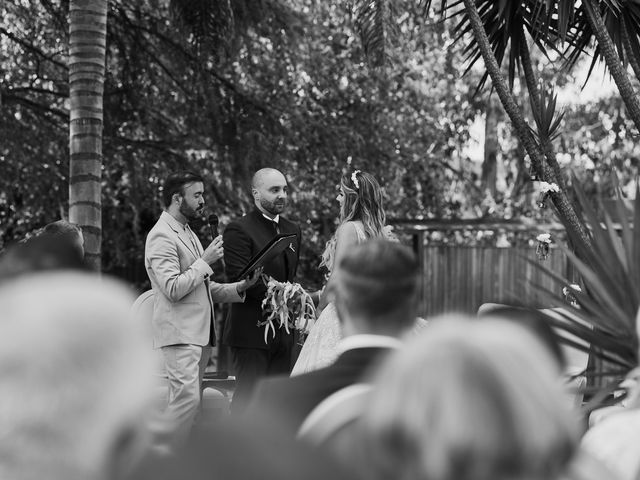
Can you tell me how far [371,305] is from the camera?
119 inches

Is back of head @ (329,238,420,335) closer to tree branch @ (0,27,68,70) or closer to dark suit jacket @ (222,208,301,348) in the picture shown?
dark suit jacket @ (222,208,301,348)

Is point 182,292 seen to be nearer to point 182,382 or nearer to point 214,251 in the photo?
point 214,251

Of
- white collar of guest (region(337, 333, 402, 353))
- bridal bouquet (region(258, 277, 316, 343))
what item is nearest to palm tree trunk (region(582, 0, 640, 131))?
bridal bouquet (region(258, 277, 316, 343))

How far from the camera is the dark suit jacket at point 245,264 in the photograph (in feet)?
25.2

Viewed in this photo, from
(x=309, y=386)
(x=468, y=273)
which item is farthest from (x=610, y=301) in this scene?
(x=468, y=273)

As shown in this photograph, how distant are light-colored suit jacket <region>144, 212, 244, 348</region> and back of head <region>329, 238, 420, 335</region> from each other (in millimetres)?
4177

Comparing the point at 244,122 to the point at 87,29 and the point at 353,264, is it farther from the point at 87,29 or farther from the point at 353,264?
the point at 353,264

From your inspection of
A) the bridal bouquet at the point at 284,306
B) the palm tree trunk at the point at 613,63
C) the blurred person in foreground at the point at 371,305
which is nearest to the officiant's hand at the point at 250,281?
the bridal bouquet at the point at 284,306

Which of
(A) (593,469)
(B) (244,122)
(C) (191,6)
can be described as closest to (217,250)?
(A) (593,469)

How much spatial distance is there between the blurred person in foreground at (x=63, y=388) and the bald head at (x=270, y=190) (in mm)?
6114

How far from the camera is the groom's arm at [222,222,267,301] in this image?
306 inches

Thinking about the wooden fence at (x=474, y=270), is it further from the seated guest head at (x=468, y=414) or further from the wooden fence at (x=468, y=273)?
the seated guest head at (x=468, y=414)

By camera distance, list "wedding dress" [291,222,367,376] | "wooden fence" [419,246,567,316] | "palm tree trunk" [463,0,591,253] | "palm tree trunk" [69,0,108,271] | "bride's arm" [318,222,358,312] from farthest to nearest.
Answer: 1. "wooden fence" [419,246,567,316]
2. "palm tree trunk" [69,0,108,271]
3. "palm tree trunk" [463,0,591,253]
4. "bride's arm" [318,222,358,312]
5. "wedding dress" [291,222,367,376]

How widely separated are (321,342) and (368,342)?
401cm
